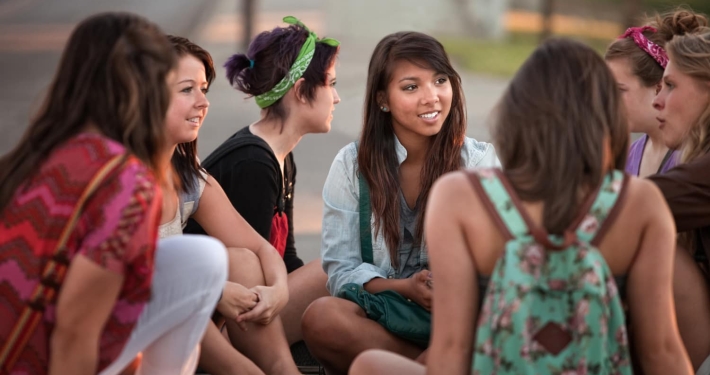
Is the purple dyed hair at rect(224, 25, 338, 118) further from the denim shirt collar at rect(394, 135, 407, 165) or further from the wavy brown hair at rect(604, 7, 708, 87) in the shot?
the wavy brown hair at rect(604, 7, 708, 87)

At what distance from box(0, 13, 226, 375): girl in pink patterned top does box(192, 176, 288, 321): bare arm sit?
1006 millimetres

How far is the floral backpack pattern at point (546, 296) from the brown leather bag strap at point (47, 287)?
81cm

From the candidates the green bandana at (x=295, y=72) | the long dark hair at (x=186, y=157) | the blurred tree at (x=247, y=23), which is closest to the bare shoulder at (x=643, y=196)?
the long dark hair at (x=186, y=157)

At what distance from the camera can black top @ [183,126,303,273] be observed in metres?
3.70

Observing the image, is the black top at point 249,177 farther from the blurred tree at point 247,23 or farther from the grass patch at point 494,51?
the grass patch at point 494,51

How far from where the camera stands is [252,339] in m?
3.29

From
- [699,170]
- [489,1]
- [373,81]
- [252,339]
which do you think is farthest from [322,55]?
[489,1]

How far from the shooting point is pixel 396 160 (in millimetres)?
3619

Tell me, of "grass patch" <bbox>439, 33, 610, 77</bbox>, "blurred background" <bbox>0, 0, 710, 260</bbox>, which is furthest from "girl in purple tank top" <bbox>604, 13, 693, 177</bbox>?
"grass patch" <bbox>439, 33, 610, 77</bbox>

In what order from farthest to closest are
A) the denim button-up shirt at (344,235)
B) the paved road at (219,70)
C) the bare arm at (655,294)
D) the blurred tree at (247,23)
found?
the blurred tree at (247,23) < the paved road at (219,70) < the denim button-up shirt at (344,235) < the bare arm at (655,294)

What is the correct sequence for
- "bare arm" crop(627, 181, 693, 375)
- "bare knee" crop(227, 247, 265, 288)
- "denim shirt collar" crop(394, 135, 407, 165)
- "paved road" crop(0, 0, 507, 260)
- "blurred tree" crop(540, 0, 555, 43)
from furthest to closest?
1. "blurred tree" crop(540, 0, 555, 43)
2. "paved road" crop(0, 0, 507, 260)
3. "denim shirt collar" crop(394, 135, 407, 165)
4. "bare knee" crop(227, 247, 265, 288)
5. "bare arm" crop(627, 181, 693, 375)

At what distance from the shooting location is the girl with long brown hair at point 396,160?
3.48 meters

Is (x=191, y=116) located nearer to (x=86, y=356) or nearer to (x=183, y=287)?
(x=183, y=287)

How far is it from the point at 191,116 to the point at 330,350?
35.9 inches
